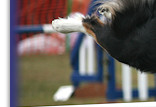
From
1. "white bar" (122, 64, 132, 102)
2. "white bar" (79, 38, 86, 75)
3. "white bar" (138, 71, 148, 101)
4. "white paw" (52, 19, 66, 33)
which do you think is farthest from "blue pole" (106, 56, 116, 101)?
"white paw" (52, 19, 66, 33)

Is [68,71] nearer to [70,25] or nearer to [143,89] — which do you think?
[143,89]

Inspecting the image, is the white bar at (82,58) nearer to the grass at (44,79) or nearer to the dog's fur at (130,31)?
the grass at (44,79)

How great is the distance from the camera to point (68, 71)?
7340mm

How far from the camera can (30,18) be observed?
14.6 feet

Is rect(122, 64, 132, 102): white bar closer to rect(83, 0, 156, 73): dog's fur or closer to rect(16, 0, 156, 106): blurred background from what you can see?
rect(16, 0, 156, 106): blurred background

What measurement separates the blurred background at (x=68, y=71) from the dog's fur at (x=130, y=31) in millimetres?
751

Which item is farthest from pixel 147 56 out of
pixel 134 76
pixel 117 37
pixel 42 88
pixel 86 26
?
pixel 134 76

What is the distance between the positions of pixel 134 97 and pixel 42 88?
1.71m

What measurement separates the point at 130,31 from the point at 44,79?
453cm

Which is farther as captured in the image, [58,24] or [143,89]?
[143,89]

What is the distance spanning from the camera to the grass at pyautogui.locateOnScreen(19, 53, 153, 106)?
15.7 ft

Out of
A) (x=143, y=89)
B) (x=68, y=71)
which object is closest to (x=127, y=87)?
(x=143, y=89)

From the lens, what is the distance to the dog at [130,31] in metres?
1.99

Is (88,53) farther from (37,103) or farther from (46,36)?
(46,36)
